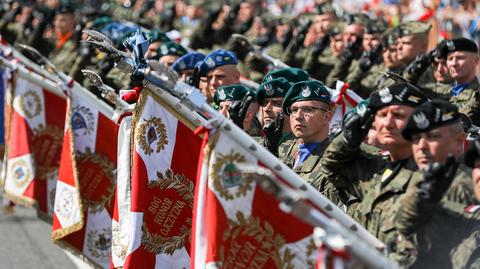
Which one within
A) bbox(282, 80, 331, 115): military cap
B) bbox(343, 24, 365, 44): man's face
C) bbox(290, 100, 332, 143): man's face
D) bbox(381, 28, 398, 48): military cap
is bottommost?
bbox(343, 24, 365, 44): man's face

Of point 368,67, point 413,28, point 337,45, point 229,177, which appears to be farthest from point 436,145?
point 337,45

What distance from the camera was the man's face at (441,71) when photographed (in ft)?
30.7

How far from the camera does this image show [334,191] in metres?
6.27

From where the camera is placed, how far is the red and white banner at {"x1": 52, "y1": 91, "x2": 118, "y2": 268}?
8.77 metres

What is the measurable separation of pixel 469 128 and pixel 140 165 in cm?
183

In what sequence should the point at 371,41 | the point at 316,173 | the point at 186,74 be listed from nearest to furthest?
the point at 316,173 → the point at 186,74 → the point at 371,41

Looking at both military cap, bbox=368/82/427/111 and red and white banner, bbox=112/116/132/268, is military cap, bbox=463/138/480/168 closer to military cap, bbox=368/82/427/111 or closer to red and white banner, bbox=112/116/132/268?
military cap, bbox=368/82/427/111

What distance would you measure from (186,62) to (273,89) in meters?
2.67

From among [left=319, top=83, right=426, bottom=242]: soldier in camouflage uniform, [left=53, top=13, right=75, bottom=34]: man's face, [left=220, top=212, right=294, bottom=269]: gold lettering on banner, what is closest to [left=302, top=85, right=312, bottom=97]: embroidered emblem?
[left=319, top=83, right=426, bottom=242]: soldier in camouflage uniform

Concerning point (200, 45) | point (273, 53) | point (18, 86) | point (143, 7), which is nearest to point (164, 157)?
point (18, 86)

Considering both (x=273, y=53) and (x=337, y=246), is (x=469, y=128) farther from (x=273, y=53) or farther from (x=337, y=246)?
(x=273, y=53)

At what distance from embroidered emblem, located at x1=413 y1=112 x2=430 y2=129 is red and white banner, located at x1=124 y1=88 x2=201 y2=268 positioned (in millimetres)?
1965

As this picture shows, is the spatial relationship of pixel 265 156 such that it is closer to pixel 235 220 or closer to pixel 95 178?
pixel 235 220

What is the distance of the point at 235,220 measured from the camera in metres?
5.37
